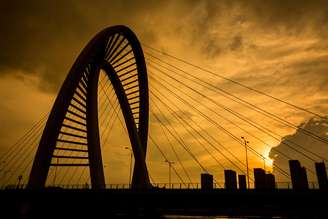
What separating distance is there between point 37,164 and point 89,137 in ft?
22.8

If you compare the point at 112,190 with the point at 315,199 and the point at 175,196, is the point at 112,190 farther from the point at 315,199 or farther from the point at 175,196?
the point at 315,199

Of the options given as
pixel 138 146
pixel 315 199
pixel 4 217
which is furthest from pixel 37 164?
pixel 315 199

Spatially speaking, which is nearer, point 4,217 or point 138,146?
point 4,217

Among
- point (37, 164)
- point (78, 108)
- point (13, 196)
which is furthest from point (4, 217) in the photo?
point (78, 108)

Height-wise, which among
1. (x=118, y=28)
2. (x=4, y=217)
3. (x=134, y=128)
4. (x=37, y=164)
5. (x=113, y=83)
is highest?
(x=118, y=28)

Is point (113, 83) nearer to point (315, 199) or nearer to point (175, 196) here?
point (175, 196)

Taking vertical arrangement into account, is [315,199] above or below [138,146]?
below

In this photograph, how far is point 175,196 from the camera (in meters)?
23.5

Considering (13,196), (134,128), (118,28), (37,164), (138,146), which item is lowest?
(13,196)

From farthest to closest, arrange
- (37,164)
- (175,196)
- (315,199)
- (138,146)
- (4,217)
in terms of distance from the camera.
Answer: (138,146)
(4,217)
(175,196)
(37,164)
(315,199)

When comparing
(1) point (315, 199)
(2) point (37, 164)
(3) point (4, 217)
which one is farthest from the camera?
(3) point (4, 217)

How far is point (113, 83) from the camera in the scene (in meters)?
31.5

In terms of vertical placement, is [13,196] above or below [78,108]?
below

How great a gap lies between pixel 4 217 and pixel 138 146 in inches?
574
